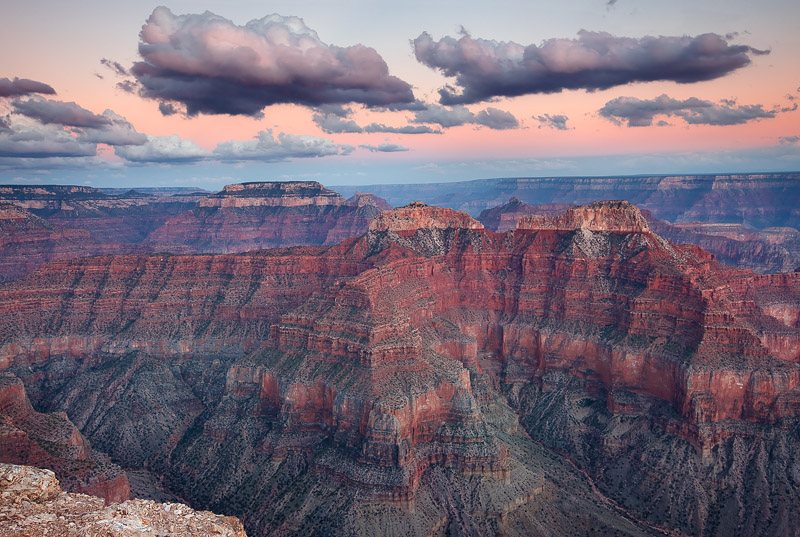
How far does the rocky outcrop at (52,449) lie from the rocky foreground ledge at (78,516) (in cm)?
3804

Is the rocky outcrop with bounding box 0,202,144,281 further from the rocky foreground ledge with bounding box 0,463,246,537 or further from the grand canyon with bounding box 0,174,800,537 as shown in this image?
the rocky foreground ledge with bounding box 0,463,246,537

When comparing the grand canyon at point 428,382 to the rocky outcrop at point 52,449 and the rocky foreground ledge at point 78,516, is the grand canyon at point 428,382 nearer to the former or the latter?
the rocky outcrop at point 52,449

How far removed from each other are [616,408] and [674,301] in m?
17.9

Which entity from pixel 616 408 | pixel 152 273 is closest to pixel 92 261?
pixel 152 273

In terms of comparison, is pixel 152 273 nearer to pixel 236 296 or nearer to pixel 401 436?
pixel 236 296

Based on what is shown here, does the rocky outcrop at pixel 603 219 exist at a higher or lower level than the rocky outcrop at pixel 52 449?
higher

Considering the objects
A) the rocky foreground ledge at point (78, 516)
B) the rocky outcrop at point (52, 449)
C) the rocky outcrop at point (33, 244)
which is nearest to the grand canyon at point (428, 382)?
the rocky outcrop at point (52, 449)

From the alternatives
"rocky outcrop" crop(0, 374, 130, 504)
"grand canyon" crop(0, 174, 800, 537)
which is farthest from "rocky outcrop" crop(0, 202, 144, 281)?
"rocky outcrop" crop(0, 374, 130, 504)

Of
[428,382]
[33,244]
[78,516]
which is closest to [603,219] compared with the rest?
[428,382]

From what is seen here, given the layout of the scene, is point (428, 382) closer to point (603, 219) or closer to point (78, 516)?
point (603, 219)

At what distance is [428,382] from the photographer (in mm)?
70688

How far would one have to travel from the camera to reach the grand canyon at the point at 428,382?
211ft

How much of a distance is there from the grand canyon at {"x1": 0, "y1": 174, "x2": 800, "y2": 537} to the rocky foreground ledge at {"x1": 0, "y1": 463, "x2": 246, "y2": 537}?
39685mm

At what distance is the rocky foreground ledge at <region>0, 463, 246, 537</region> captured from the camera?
56.2ft
